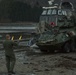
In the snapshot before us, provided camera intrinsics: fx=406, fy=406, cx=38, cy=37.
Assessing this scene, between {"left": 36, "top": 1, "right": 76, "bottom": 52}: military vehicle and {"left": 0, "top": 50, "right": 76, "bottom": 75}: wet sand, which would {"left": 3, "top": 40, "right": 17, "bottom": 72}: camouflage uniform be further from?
{"left": 36, "top": 1, "right": 76, "bottom": 52}: military vehicle

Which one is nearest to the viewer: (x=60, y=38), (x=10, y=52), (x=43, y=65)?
(x=10, y=52)

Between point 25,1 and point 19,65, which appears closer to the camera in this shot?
point 19,65

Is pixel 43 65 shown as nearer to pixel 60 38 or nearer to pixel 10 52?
pixel 10 52

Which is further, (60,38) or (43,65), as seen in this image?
(60,38)

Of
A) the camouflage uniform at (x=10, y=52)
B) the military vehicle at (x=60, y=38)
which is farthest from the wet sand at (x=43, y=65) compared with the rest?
the military vehicle at (x=60, y=38)

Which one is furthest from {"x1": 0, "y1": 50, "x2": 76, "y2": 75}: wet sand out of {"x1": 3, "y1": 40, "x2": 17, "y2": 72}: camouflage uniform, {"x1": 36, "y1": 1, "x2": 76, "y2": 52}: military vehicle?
{"x1": 36, "y1": 1, "x2": 76, "y2": 52}: military vehicle

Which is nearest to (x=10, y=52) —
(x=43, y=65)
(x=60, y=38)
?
(x=43, y=65)

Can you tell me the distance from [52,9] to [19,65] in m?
18.4

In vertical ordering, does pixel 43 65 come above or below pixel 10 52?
below

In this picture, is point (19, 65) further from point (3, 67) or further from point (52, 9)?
point (52, 9)

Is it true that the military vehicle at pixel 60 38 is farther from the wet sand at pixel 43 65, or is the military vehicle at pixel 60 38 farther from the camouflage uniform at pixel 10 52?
the camouflage uniform at pixel 10 52

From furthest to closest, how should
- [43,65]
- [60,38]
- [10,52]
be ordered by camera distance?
[60,38]
[43,65]
[10,52]

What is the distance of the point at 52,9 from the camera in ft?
127

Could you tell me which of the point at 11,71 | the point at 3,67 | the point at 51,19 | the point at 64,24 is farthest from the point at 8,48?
the point at 51,19
